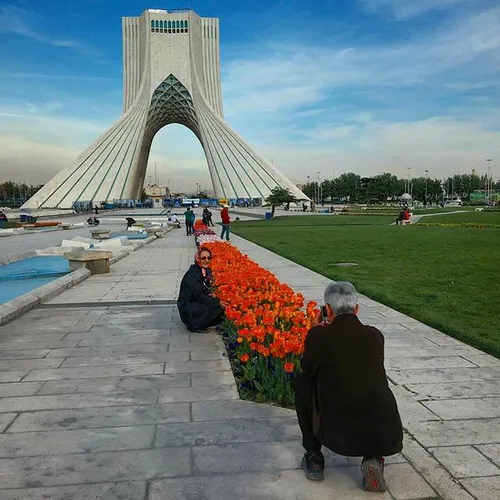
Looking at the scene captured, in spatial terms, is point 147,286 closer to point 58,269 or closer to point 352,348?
point 58,269

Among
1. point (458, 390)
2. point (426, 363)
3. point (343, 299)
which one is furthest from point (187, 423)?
point (426, 363)

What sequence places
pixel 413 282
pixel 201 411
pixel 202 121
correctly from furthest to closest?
pixel 202 121 < pixel 413 282 < pixel 201 411

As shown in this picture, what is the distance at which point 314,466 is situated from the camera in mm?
2594

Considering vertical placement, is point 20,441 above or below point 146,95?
below

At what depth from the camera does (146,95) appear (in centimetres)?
6400

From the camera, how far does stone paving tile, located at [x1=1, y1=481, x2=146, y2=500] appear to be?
2439 millimetres

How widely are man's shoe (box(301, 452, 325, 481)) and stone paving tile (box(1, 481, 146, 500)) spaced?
0.78 m

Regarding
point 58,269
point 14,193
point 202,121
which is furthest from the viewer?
point 14,193

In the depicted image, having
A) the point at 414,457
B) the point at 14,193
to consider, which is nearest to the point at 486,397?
the point at 414,457

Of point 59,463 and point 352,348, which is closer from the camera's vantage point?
point 352,348

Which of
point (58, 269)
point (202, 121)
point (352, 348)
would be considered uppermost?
point (202, 121)

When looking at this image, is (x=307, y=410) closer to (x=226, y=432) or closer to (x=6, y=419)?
(x=226, y=432)

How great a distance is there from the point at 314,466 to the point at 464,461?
79 centimetres

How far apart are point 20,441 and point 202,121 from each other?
203 ft
